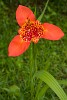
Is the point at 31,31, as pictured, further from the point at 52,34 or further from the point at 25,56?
the point at 25,56

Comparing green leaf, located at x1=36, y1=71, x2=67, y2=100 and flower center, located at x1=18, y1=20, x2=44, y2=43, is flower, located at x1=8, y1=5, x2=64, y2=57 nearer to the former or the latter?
flower center, located at x1=18, y1=20, x2=44, y2=43

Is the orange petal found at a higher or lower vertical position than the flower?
lower

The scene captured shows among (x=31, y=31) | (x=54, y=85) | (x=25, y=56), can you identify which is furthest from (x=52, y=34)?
(x=25, y=56)

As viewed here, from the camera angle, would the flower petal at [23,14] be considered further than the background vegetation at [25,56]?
No

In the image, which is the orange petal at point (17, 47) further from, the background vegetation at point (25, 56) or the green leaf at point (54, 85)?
the background vegetation at point (25, 56)

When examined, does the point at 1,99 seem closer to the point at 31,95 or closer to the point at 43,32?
the point at 31,95

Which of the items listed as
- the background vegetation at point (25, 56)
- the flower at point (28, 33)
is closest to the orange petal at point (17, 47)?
the flower at point (28, 33)

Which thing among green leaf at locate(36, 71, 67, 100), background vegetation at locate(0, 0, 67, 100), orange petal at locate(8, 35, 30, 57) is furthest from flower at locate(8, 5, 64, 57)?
background vegetation at locate(0, 0, 67, 100)

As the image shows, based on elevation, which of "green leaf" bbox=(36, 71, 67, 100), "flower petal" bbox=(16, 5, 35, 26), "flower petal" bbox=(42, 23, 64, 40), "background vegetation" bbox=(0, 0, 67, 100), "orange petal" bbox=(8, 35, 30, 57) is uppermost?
"flower petal" bbox=(16, 5, 35, 26)

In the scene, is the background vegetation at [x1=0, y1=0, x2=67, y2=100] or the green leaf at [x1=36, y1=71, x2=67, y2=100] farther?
the background vegetation at [x1=0, y1=0, x2=67, y2=100]
